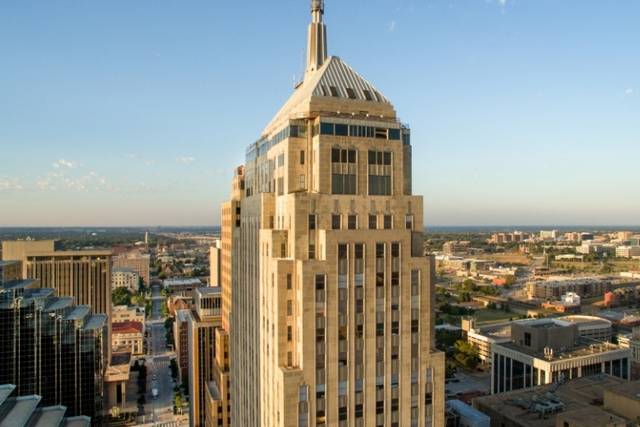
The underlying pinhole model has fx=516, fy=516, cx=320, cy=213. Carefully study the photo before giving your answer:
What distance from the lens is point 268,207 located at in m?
57.8

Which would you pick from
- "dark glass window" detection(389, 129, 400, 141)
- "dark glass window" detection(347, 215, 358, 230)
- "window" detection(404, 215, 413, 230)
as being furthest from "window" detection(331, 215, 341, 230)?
"dark glass window" detection(389, 129, 400, 141)

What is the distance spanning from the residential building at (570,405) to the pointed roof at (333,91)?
47.7 metres

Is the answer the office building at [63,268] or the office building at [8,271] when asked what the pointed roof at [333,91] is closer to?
the office building at [8,271]

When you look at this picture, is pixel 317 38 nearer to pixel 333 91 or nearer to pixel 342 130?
pixel 333 91

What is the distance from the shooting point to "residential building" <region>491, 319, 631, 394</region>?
113 meters

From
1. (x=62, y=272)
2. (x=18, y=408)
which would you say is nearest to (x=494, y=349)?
(x=18, y=408)

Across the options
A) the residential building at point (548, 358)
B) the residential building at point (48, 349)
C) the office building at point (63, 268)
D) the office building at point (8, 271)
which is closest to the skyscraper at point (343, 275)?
the residential building at point (548, 358)

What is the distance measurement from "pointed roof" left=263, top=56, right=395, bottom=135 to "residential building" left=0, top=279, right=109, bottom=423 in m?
77.2

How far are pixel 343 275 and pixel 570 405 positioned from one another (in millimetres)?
54012

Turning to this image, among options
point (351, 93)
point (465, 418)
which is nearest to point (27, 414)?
point (465, 418)

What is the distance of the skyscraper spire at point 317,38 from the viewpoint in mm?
66188

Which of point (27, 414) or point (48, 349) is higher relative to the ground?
point (48, 349)

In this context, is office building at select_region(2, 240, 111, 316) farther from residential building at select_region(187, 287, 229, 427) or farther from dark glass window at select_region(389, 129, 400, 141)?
dark glass window at select_region(389, 129, 400, 141)

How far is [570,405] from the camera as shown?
81.4 meters
